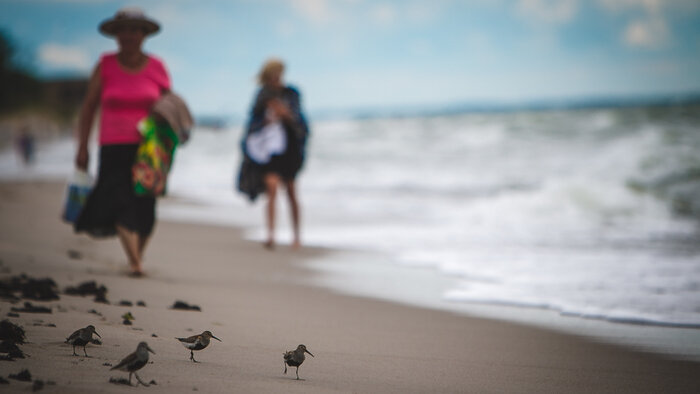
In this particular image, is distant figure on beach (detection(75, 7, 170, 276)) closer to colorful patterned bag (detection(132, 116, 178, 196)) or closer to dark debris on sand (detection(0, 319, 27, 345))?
colorful patterned bag (detection(132, 116, 178, 196))

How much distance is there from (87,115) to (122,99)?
12.1 inches

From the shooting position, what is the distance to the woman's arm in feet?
14.0

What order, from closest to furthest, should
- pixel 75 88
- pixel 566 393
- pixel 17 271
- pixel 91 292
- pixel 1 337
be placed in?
pixel 1 337
pixel 566 393
pixel 91 292
pixel 17 271
pixel 75 88

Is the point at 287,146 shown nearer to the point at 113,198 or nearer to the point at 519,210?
the point at 113,198

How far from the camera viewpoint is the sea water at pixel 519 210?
4.70m


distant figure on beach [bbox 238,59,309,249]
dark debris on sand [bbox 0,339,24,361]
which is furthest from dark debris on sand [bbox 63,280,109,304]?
distant figure on beach [bbox 238,59,309,249]

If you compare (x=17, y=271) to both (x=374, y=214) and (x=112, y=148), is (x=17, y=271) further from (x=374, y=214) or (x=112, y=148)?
(x=374, y=214)

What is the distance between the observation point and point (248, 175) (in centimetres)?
684

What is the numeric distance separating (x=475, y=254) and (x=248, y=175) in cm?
242

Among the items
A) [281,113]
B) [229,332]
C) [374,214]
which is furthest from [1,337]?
[374,214]

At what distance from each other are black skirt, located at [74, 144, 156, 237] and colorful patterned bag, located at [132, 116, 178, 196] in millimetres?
80

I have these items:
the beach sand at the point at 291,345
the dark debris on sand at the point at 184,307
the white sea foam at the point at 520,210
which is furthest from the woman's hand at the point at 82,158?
the white sea foam at the point at 520,210

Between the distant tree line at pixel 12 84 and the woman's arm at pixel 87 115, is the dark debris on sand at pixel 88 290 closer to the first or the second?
the woman's arm at pixel 87 115

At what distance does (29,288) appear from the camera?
3426 mm
